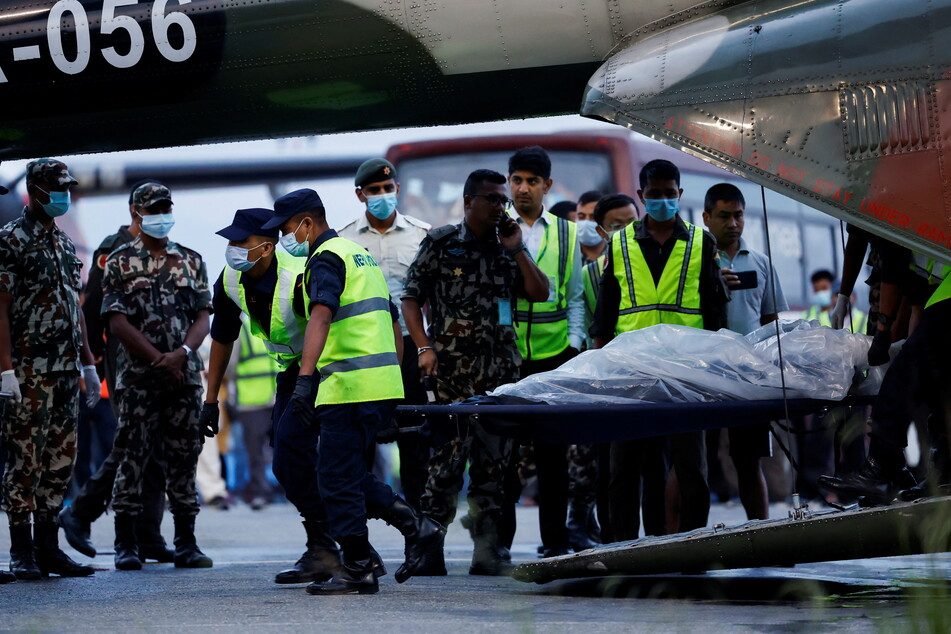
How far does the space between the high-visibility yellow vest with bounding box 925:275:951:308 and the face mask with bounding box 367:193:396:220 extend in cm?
357

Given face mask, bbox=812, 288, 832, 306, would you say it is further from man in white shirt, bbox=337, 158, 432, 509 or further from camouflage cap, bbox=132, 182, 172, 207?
camouflage cap, bbox=132, 182, 172, 207

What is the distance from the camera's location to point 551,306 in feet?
26.6

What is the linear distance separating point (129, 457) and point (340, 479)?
7.82ft

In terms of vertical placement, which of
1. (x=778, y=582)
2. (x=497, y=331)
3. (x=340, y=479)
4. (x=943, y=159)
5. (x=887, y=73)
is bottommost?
(x=778, y=582)

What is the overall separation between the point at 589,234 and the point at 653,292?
2.25m

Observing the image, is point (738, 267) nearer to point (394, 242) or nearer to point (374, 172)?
point (394, 242)

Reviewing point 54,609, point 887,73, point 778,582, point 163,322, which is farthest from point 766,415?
point 163,322

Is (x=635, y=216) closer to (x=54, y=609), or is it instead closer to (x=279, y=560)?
(x=279, y=560)

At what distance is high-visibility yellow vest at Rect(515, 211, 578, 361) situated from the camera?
8000mm

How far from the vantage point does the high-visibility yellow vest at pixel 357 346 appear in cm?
624

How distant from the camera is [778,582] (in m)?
6.59

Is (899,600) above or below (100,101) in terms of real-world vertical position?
below

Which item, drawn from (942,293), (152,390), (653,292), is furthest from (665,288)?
(152,390)

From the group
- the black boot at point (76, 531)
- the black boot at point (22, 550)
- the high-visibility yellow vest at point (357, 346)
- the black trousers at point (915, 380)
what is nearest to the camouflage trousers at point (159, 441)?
the black boot at point (76, 531)
